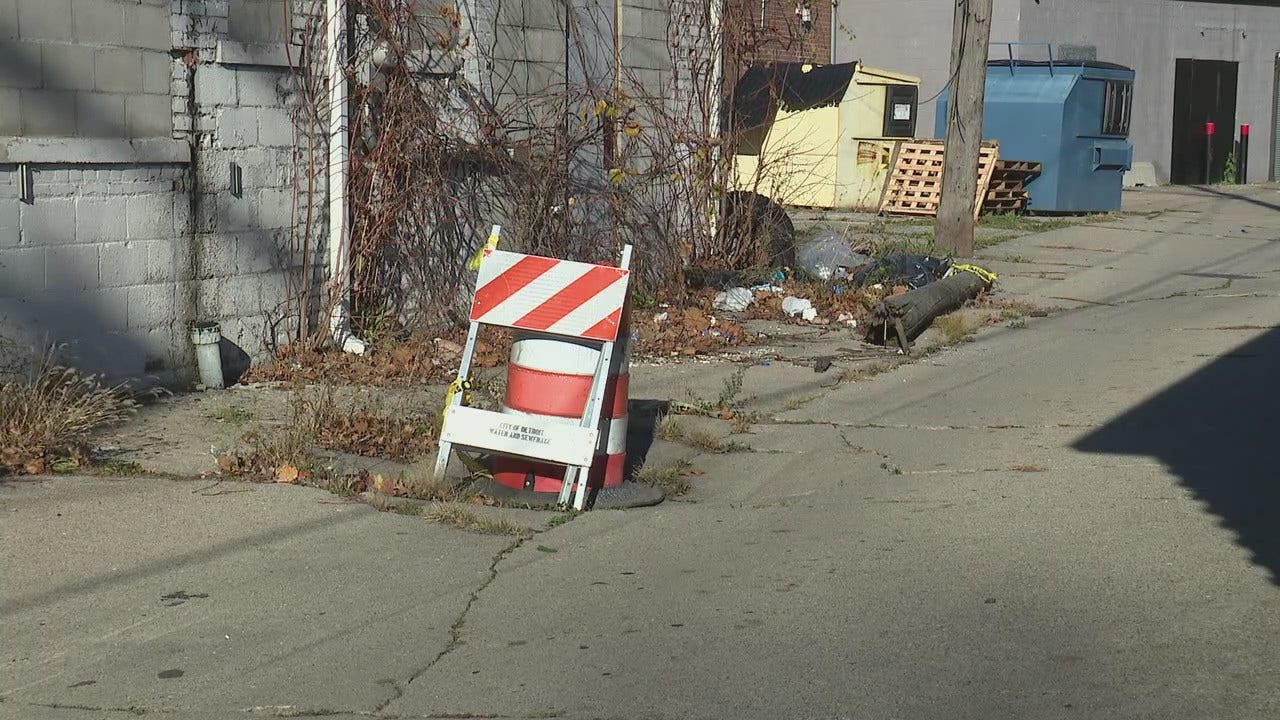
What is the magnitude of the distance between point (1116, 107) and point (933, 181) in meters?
3.36

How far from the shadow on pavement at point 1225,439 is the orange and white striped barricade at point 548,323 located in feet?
9.64

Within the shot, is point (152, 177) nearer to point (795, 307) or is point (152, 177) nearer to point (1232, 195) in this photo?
point (795, 307)

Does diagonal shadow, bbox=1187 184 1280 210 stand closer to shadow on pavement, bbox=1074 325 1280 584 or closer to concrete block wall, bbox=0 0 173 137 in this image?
shadow on pavement, bbox=1074 325 1280 584

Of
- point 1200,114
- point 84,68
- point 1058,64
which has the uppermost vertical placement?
point 1058,64

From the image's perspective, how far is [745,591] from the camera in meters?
5.85

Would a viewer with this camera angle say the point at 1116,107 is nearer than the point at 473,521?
No

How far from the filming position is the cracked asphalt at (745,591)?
471 cm

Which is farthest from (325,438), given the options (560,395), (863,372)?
(863,372)

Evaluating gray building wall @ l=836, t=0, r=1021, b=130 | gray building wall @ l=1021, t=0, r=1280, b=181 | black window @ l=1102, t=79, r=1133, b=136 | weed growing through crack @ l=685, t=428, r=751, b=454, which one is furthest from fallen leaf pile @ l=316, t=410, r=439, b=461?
gray building wall @ l=1021, t=0, r=1280, b=181

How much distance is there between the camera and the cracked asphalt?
471 centimetres

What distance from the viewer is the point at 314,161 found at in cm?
1049

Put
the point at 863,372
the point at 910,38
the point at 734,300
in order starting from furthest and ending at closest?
1. the point at 910,38
2. the point at 734,300
3. the point at 863,372

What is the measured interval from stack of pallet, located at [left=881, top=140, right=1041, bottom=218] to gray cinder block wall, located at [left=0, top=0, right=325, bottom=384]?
13828 mm

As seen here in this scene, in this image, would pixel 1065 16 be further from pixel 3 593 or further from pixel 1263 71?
pixel 3 593
